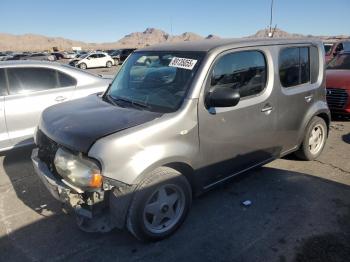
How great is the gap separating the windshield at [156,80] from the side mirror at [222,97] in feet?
0.86

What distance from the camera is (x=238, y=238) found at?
3328 millimetres

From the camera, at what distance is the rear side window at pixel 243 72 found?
3.55m

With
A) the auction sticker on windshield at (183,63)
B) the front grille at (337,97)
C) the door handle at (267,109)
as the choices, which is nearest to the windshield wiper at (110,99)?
the auction sticker on windshield at (183,63)

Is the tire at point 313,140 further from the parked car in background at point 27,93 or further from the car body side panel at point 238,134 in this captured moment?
the parked car in background at point 27,93

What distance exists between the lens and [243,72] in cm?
377

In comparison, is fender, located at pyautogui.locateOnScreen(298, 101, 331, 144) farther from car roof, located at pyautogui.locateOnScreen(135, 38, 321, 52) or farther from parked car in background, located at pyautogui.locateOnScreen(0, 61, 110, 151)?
parked car in background, located at pyautogui.locateOnScreen(0, 61, 110, 151)

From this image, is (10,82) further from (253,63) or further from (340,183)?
(340,183)

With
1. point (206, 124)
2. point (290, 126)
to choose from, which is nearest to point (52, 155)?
point (206, 124)

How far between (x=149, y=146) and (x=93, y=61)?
32069mm

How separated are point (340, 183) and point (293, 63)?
5.60ft

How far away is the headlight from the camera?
283 cm

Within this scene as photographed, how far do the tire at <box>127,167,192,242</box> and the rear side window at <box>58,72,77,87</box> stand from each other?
11.1 feet

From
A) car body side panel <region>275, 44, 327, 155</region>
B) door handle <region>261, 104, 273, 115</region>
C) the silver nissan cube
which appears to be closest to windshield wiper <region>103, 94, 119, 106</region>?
the silver nissan cube

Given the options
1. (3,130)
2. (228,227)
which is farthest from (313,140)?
(3,130)
